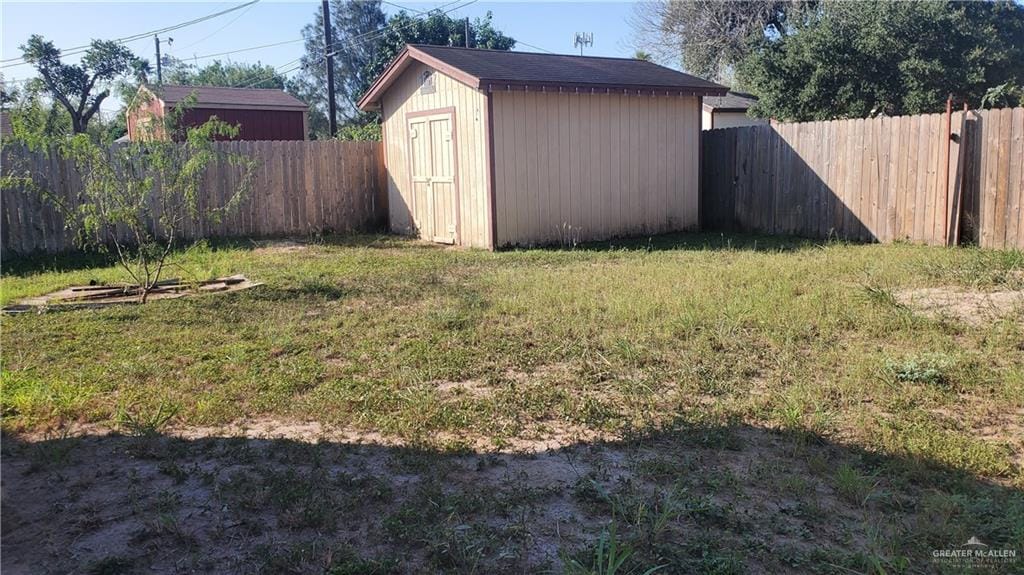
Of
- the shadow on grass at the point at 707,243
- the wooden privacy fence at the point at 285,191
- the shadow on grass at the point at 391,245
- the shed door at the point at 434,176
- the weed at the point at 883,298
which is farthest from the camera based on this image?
the shed door at the point at 434,176

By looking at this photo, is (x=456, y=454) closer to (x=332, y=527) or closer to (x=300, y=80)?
(x=332, y=527)

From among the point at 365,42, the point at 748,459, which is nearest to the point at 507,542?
the point at 748,459

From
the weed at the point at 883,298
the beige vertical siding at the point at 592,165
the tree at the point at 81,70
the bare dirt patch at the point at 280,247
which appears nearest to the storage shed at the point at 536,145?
the beige vertical siding at the point at 592,165

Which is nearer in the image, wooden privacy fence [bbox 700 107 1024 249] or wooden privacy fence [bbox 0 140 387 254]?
wooden privacy fence [bbox 700 107 1024 249]

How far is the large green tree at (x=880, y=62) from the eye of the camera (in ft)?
62.1

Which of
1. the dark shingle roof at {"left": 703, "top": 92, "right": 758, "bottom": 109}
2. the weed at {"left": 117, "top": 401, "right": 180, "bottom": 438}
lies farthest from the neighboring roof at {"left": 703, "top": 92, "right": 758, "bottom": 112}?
the weed at {"left": 117, "top": 401, "right": 180, "bottom": 438}

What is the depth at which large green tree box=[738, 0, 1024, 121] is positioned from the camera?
18.9 m

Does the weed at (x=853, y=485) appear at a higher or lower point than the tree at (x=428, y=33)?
lower

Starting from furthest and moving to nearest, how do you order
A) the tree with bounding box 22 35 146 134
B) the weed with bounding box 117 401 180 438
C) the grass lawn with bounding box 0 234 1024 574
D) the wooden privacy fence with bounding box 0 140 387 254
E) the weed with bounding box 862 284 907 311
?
the tree with bounding box 22 35 146 134, the wooden privacy fence with bounding box 0 140 387 254, the weed with bounding box 862 284 907 311, the weed with bounding box 117 401 180 438, the grass lawn with bounding box 0 234 1024 574

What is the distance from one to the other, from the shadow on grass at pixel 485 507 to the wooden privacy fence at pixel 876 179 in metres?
7.04

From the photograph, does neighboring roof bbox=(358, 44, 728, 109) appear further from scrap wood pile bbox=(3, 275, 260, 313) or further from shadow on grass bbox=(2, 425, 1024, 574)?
shadow on grass bbox=(2, 425, 1024, 574)

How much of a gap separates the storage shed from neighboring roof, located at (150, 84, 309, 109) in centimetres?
1132

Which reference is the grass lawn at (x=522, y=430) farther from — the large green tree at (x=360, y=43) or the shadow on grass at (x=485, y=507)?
the large green tree at (x=360, y=43)

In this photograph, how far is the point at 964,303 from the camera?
6.15 m
